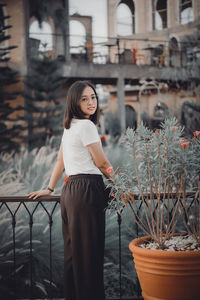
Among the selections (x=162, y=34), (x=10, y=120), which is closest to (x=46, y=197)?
(x=10, y=120)

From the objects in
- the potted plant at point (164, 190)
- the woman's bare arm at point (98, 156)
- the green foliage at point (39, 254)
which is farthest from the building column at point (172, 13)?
the woman's bare arm at point (98, 156)

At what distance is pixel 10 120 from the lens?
1289 centimetres

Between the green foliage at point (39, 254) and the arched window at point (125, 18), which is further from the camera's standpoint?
the arched window at point (125, 18)

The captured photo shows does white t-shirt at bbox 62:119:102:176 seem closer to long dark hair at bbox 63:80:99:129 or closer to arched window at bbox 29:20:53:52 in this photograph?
long dark hair at bbox 63:80:99:129

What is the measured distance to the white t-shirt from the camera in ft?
7.39

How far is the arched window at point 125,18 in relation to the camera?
11683 mm

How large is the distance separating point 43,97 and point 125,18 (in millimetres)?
3583

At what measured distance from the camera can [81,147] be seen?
2287 mm

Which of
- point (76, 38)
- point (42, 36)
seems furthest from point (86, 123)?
point (76, 38)

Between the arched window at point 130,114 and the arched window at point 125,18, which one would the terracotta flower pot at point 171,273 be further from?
the arched window at point 130,114

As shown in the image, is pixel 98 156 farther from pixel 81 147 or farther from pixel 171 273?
pixel 171 273

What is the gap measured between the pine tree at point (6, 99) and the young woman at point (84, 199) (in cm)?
1017

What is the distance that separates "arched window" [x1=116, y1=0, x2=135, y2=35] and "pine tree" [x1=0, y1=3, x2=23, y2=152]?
11.2 feet

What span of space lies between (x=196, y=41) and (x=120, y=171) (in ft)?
38.1
